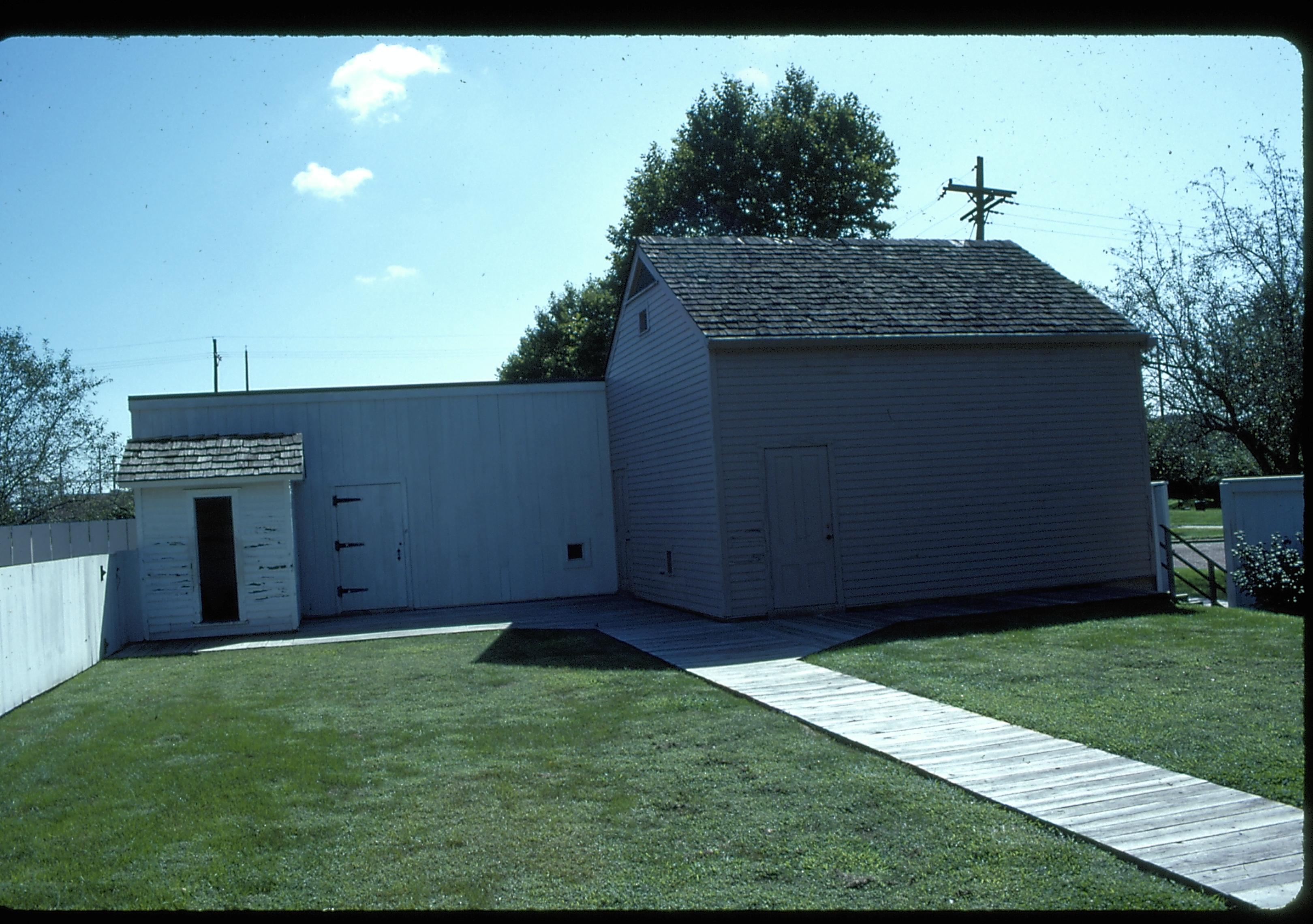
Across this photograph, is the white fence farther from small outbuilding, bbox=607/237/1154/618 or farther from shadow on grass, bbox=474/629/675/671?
small outbuilding, bbox=607/237/1154/618

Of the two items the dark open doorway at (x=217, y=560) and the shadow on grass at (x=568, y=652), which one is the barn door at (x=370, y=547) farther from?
→ the shadow on grass at (x=568, y=652)

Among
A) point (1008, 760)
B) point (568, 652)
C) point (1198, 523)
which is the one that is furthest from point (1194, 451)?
point (1008, 760)

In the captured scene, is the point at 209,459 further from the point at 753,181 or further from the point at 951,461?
the point at 753,181

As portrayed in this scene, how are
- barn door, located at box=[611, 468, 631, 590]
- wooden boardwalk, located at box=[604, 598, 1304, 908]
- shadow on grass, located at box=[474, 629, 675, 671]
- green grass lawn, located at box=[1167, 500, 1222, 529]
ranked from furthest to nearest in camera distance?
green grass lawn, located at box=[1167, 500, 1222, 529] < barn door, located at box=[611, 468, 631, 590] < shadow on grass, located at box=[474, 629, 675, 671] < wooden boardwalk, located at box=[604, 598, 1304, 908]

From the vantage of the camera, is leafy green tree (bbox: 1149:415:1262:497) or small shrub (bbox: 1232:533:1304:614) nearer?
small shrub (bbox: 1232:533:1304:614)

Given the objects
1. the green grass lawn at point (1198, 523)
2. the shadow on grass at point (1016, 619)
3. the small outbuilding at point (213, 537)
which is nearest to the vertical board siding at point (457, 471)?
the small outbuilding at point (213, 537)

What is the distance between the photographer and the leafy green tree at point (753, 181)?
113 ft

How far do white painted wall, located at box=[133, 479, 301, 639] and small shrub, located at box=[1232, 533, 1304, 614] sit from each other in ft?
42.1

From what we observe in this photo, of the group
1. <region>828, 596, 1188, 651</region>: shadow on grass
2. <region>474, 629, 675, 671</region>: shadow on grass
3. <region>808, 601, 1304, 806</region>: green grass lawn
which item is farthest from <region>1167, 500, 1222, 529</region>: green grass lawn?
<region>474, 629, 675, 671</region>: shadow on grass

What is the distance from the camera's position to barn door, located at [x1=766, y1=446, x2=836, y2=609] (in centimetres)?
1317

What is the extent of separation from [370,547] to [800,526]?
7.64 meters

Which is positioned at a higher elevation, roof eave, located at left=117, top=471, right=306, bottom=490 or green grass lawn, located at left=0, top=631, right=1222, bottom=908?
roof eave, located at left=117, top=471, right=306, bottom=490

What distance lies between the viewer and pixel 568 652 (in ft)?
36.9

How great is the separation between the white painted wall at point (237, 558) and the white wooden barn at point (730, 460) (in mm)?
34
